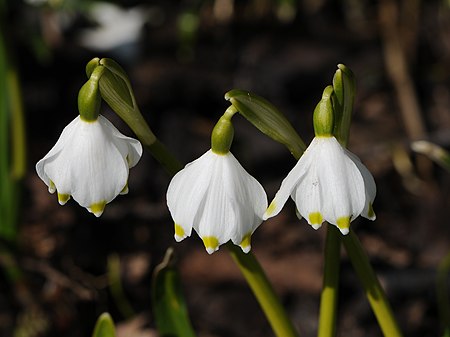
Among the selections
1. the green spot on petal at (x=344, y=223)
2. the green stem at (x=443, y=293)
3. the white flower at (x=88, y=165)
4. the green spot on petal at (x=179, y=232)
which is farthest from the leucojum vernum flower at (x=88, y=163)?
the green stem at (x=443, y=293)

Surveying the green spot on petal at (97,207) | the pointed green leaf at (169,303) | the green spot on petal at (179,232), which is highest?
the green spot on petal at (97,207)

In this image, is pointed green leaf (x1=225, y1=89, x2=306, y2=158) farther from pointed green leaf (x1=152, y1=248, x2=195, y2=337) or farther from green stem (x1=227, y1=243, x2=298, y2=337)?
pointed green leaf (x1=152, y1=248, x2=195, y2=337)

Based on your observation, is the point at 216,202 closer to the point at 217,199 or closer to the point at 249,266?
the point at 217,199

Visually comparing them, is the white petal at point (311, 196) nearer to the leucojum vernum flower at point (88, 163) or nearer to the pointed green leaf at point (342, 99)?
the pointed green leaf at point (342, 99)

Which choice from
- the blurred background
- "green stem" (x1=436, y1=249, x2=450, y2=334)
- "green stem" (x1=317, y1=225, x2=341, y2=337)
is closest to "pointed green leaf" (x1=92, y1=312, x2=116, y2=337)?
"green stem" (x1=317, y1=225, x2=341, y2=337)

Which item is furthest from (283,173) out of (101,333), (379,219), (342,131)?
(342,131)

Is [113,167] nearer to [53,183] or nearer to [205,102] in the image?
[53,183]
